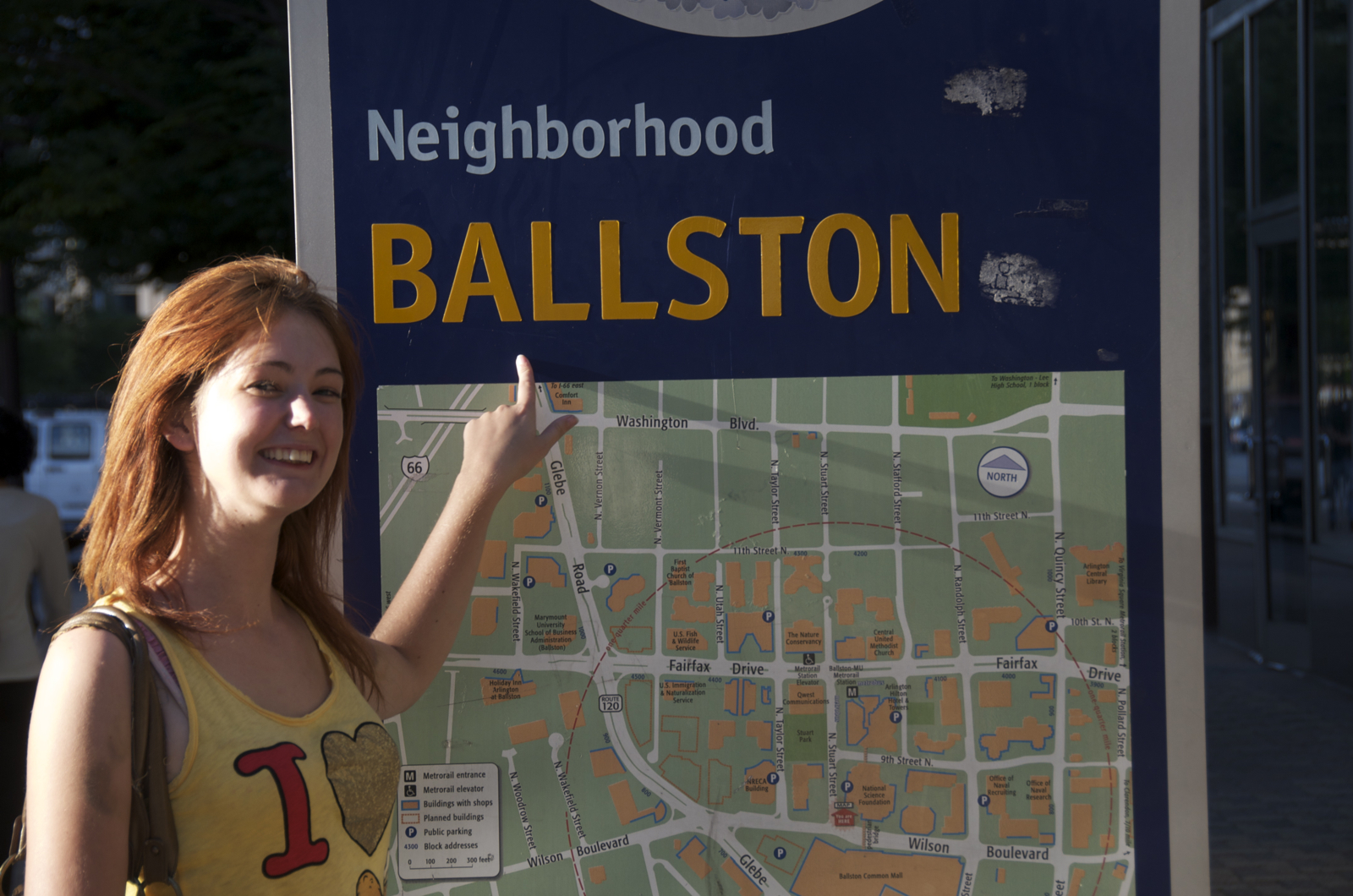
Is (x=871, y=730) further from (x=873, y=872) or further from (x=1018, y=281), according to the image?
(x=1018, y=281)

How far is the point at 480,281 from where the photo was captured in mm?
2082

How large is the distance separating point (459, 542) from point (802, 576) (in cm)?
63

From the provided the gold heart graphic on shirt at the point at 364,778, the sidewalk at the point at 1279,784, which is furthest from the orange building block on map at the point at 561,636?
the sidewalk at the point at 1279,784

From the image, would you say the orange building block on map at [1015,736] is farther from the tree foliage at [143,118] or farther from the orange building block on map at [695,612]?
the tree foliage at [143,118]

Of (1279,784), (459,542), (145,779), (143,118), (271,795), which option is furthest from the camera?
(143,118)

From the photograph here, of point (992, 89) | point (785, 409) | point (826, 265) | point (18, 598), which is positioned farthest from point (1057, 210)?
point (18, 598)

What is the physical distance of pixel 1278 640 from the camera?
898 centimetres

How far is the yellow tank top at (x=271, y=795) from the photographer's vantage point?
1543 mm

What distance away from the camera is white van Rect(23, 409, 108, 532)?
16266 mm

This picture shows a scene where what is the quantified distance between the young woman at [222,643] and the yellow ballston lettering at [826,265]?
83cm

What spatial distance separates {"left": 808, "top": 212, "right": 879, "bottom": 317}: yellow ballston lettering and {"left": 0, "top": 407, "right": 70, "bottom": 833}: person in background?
3.25m

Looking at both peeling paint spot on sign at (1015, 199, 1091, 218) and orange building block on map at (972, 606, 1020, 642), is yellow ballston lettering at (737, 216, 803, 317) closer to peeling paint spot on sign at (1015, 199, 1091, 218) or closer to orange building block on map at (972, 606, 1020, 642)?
peeling paint spot on sign at (1015, 199, 1091, 218)

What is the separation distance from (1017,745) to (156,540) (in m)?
1.51

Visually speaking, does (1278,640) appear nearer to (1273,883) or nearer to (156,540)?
(1273,883)
